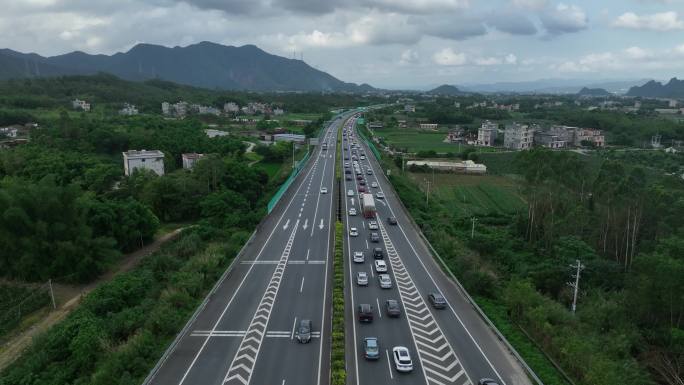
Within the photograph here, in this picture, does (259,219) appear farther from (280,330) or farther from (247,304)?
(280,330)

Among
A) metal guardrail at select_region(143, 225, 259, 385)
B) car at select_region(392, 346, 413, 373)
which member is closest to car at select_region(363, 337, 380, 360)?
car at select_region(392, 346, 413, 373)

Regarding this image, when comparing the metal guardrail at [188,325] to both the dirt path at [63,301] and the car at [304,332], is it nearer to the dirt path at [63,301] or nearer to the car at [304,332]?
the car at [304,332]

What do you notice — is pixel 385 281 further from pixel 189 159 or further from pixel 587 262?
Answer: pixel 189 159

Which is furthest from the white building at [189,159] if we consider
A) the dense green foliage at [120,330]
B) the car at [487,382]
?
the car at [487,382]

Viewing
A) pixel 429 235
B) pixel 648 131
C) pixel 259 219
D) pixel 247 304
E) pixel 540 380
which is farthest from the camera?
pixel 648 131

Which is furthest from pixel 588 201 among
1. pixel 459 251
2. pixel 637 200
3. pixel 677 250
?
pixel 677 250

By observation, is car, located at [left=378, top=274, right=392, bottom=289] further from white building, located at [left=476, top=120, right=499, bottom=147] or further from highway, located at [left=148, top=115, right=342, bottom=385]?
white building, located at [left=476, top=120, right=499, bottom=147]
